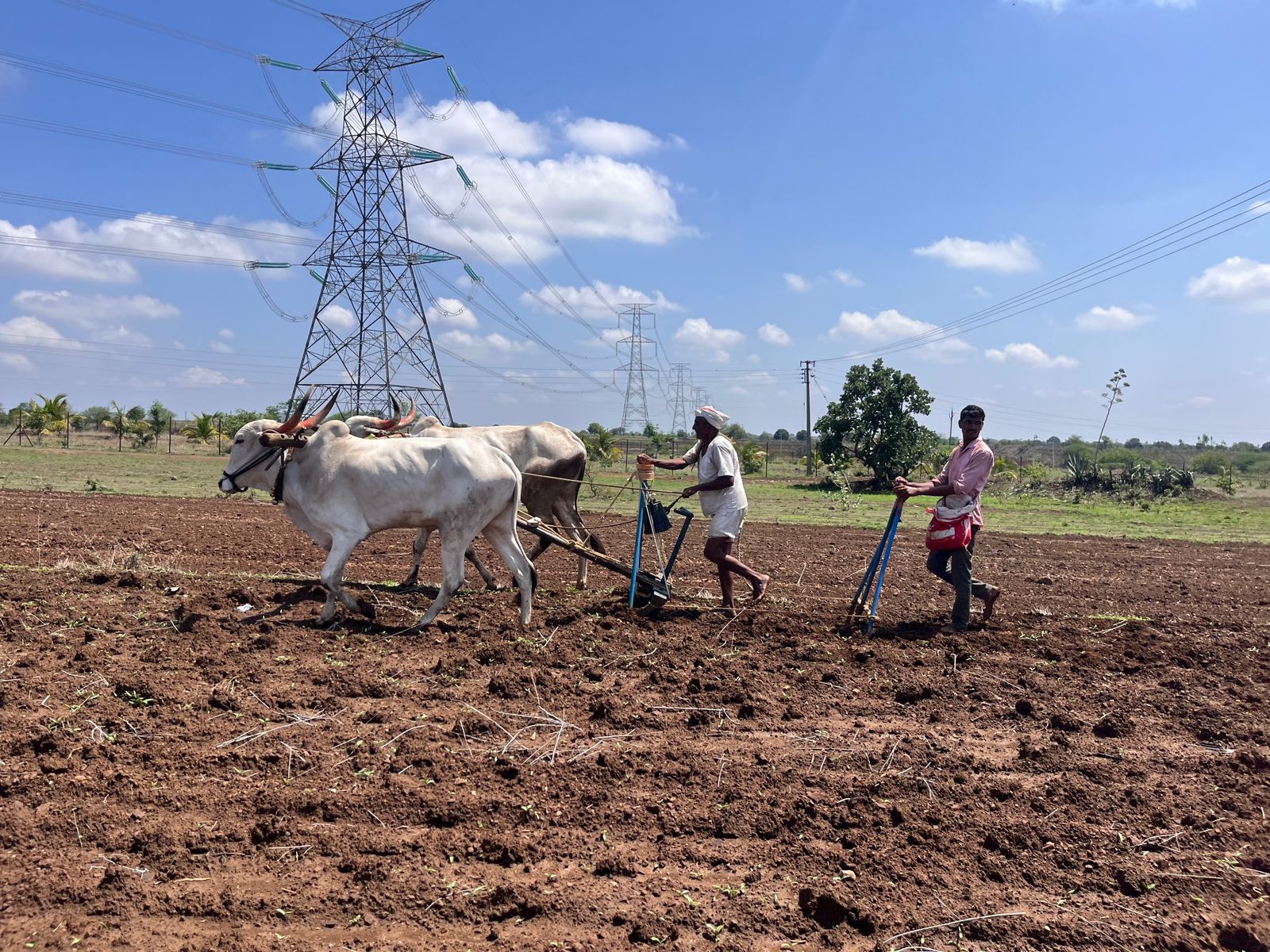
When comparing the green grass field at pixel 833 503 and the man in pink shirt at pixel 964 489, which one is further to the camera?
the green grass field at pixel 833 503

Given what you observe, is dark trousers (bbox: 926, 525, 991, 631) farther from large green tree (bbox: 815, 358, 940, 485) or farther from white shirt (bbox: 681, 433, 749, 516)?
large green tree (bbox: 815, 358, 940, 485)

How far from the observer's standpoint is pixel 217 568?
10258 millimetres

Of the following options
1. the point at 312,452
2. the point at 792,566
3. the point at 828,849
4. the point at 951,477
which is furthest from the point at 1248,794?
the point at 792,566

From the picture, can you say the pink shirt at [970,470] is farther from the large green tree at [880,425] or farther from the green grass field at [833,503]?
the large green tree at [880,425]

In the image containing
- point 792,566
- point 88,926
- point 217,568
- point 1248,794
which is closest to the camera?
point 88,926

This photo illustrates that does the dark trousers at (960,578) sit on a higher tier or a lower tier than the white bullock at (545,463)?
A: lower

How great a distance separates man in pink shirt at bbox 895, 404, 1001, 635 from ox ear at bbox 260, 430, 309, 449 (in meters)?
5.14

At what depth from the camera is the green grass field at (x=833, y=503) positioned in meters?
20.9

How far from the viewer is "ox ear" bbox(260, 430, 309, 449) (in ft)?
25.0

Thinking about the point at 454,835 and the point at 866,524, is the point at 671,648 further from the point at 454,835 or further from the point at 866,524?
the point at 866,524

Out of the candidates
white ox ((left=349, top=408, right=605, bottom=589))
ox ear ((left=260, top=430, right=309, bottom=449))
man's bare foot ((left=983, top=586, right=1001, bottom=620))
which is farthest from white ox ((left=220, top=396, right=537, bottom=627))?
man's bare foot ((left=983, top=586, right=1001, bottom=620))

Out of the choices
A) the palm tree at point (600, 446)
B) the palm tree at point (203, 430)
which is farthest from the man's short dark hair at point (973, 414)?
the palm tree at point (203, 430)

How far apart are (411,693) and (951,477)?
15.9 ft

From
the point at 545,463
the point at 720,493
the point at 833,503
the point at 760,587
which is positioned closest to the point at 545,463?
the point at 545,463
